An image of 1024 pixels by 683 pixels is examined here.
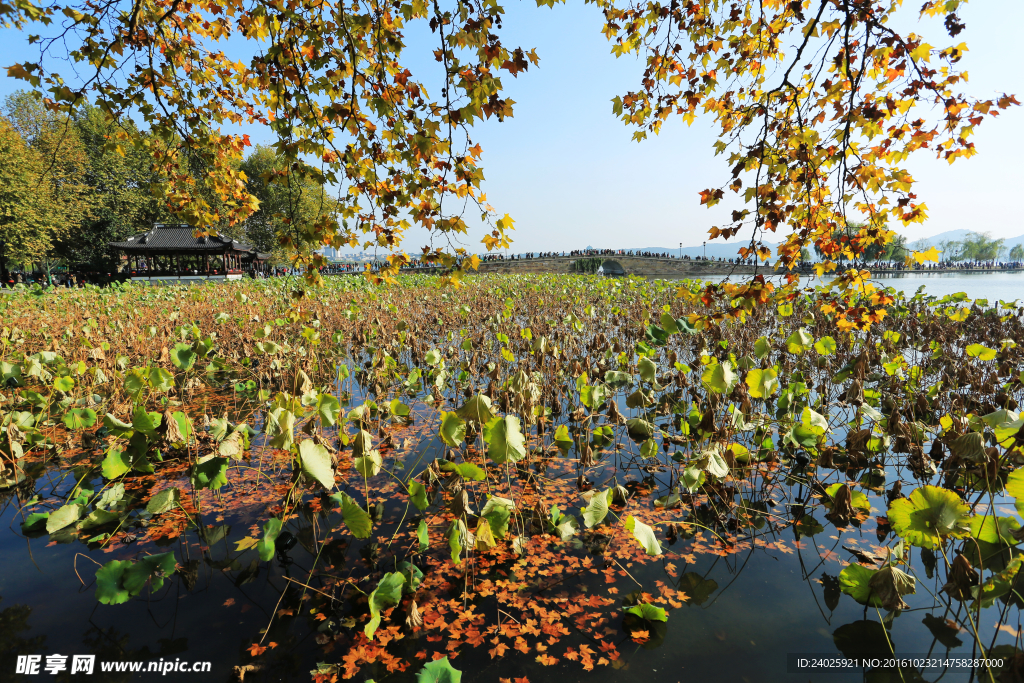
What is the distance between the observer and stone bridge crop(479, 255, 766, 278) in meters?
52.0

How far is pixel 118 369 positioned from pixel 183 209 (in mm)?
2993

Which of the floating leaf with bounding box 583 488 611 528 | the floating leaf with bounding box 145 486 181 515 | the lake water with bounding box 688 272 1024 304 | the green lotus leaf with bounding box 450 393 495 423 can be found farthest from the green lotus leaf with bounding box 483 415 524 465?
the lake water with bounding box 688 272 1024 304

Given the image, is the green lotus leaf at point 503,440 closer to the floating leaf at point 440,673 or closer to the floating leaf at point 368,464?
the floating leaf at point 368,464

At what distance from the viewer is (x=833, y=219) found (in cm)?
356

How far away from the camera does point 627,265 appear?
189 feet

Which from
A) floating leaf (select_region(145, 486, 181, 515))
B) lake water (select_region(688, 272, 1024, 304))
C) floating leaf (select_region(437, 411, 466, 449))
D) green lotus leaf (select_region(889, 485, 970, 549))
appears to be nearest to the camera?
green lotus leaf (select_region(889, 485, 970, 549))

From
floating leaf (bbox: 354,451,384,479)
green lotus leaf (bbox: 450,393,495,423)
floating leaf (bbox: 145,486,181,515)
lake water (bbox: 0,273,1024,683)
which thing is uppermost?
green lotus leaf (bbox: 450,393,495,423)

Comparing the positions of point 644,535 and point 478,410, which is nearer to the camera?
point 644,535

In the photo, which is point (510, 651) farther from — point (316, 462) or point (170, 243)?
point (170, 243)

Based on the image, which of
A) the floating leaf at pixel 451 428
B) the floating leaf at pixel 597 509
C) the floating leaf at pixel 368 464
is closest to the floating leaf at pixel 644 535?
the floating leaf at pixel 597 509

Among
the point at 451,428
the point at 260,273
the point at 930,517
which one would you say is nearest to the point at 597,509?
the point at 451,428

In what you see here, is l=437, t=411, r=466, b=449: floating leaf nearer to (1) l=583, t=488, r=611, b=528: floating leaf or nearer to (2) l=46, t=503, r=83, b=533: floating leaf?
(1) l=583, t=488, r=611, b=528: floating leaf

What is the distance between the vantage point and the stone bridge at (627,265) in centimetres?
5203

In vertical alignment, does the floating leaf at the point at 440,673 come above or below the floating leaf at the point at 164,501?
below
